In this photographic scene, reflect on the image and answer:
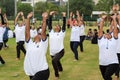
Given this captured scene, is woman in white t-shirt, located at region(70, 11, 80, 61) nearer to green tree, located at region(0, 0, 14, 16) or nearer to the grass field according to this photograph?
the grass field

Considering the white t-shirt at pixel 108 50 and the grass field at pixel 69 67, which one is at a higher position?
the white t-shirt at pixel 108 50

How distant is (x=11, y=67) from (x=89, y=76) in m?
4.40

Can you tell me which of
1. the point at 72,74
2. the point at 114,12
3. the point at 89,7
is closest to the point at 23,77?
the point at 72,74

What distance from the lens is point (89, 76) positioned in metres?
16.1

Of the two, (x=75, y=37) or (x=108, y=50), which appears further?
(x=75, y=37)

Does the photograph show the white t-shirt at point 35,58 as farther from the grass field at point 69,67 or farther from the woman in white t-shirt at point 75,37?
the woman in white t-shirt at point 75,37

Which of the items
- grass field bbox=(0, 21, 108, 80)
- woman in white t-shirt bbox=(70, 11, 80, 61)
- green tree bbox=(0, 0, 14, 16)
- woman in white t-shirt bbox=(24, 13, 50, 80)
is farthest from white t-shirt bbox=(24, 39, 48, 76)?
green tree bbox=(0, 0, 14, 16)

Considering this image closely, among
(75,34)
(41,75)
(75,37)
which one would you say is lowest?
(75,37)

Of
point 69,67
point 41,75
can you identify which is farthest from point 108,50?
point 69,67

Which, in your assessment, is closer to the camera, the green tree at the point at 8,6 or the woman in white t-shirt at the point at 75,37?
the woman in white t-shirt at the point at 75,37

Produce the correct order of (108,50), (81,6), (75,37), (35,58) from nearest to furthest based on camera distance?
(35,58) → (108,50) → (75,37) → (81,6)

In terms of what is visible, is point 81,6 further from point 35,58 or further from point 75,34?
point 35,58

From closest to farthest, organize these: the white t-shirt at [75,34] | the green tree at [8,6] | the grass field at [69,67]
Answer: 1. the grass field at [69,67]
2. the white t-shirt at [75,34]
3. the green tree at [8,6]

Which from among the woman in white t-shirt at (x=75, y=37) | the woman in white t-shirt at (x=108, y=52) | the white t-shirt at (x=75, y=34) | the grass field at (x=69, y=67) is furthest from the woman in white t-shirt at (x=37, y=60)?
the white t-shirt at (x=75, y=34)
